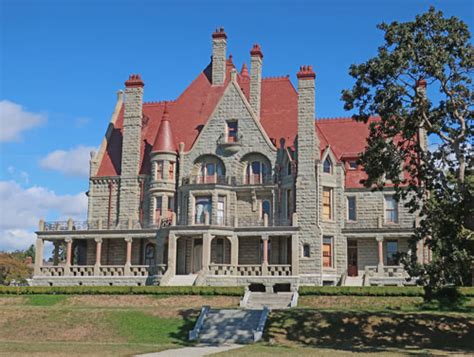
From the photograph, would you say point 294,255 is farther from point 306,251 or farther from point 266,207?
point 266,207

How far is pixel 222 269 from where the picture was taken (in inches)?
1866

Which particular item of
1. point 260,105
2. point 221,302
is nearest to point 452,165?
point 221,302

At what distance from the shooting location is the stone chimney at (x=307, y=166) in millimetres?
48250

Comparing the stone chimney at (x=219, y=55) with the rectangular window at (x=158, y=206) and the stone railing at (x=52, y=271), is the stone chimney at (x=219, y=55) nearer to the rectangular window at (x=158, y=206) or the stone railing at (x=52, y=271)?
the rectangular window at (x=158, y=206)

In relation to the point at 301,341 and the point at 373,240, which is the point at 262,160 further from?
the point at 301,341

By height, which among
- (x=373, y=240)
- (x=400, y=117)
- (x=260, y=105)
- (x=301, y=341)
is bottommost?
(x=301, y=341)

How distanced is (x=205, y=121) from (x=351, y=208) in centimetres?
1342

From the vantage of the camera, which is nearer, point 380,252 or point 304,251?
point 304,251

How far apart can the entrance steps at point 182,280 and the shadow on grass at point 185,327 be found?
1100 cm

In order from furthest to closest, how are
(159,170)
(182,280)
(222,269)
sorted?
(159,170)
(222,269)
(182,280)

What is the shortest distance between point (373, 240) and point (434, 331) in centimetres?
2131

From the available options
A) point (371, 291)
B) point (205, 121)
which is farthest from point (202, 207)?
point (371, 291)

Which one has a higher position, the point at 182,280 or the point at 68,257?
the point at 68,257

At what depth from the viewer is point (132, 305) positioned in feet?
128
